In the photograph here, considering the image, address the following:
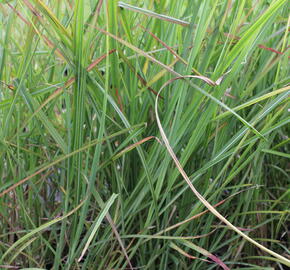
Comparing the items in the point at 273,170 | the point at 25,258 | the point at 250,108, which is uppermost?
the point at 250,108

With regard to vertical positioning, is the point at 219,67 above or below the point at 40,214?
above

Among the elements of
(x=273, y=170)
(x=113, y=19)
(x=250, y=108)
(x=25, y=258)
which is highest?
(x=113, y=19)

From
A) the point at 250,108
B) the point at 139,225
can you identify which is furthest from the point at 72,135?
the point at 250,108

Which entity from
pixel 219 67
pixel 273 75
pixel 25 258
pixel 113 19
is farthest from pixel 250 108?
pixel 25 258

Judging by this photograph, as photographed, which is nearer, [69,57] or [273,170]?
[69,57]

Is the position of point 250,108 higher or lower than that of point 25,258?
higher

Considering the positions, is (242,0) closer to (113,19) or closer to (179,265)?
(113,19)

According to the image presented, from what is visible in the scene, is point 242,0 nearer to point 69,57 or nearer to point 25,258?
point 69,57

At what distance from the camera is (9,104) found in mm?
630

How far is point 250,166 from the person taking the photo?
2.40ft

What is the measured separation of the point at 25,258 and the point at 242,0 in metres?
0.51

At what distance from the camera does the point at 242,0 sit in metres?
0.60

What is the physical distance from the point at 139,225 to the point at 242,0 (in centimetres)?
37

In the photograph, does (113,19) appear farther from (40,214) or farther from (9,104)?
(40,214)
